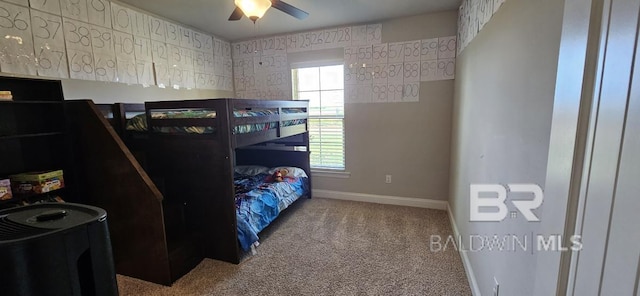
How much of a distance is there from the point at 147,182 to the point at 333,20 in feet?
8.62

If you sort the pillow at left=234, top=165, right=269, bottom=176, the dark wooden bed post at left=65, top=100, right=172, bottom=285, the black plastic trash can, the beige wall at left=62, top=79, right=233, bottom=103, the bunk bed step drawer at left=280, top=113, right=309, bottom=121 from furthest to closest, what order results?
1. the pillow at left=234, top=165, right=269, bottom=176
2. the bunk bed step drawer at left=280, top=113, right=309, bottom=121
3. the beige wall at left=62, top=79, right=233, bottom=103
4. the dark wooden bed post at left=65, top=100, right=172, bottom=285
5. the black plastic trash can

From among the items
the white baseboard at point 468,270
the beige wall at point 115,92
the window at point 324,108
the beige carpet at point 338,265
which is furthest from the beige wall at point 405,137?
the beige wall at point 115,92

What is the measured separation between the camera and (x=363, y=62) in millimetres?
3559

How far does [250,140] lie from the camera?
252 centimetres

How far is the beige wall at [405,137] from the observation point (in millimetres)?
3297

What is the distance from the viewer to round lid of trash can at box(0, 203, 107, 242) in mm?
876

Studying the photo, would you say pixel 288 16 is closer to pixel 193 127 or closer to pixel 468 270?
pixel 193 127

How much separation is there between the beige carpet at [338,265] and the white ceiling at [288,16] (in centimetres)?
236

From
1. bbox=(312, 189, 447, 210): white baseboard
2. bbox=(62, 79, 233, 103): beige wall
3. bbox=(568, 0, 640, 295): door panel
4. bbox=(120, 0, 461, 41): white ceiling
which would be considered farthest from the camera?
bbox=(312, 189, 447, 210): white baseboard

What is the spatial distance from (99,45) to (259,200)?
2.06m

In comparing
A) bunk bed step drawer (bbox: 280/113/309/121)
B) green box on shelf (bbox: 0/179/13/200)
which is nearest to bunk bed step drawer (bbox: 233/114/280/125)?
bunk bed step drawer (bbox: 280/113/309/121)

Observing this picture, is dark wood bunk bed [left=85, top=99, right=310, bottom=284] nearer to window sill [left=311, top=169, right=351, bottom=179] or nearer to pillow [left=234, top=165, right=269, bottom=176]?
pillow [left=234, top=165, right=269, bottom=176]

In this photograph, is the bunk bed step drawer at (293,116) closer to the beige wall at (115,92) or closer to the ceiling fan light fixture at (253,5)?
the ceiling fan light fixture at (253,5)

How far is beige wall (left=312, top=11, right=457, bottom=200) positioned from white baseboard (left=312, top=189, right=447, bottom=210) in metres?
0.05
